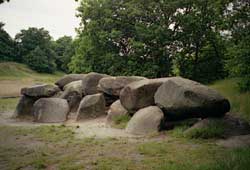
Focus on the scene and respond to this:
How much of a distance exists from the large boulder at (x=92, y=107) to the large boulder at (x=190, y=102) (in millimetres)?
4831

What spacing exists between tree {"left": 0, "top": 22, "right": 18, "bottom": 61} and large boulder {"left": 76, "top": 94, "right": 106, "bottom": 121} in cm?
5077

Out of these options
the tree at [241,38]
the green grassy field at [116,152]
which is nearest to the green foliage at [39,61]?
the tree at [241,38]

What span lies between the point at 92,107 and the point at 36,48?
50.4m

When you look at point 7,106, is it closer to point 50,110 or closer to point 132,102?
point 50,110

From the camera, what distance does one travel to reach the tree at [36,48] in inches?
2434

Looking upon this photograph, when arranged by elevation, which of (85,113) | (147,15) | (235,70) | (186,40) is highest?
(147,15)

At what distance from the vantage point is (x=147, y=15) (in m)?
26.5

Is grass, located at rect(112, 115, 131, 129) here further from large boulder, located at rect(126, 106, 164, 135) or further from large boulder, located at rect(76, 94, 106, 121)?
large boulder, located at rect(76, 94, 106, 121)

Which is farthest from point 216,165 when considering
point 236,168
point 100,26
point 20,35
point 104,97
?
point 20,35

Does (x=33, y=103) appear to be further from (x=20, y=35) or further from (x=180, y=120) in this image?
(x=20, y=35)

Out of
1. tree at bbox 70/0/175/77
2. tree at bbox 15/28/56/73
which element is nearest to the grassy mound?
tree at bbox 15/28/56/73

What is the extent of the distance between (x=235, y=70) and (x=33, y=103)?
10.7 metres

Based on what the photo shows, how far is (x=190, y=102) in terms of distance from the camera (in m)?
Result: 11.3

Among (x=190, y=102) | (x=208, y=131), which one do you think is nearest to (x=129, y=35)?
(x=190, y=102)
